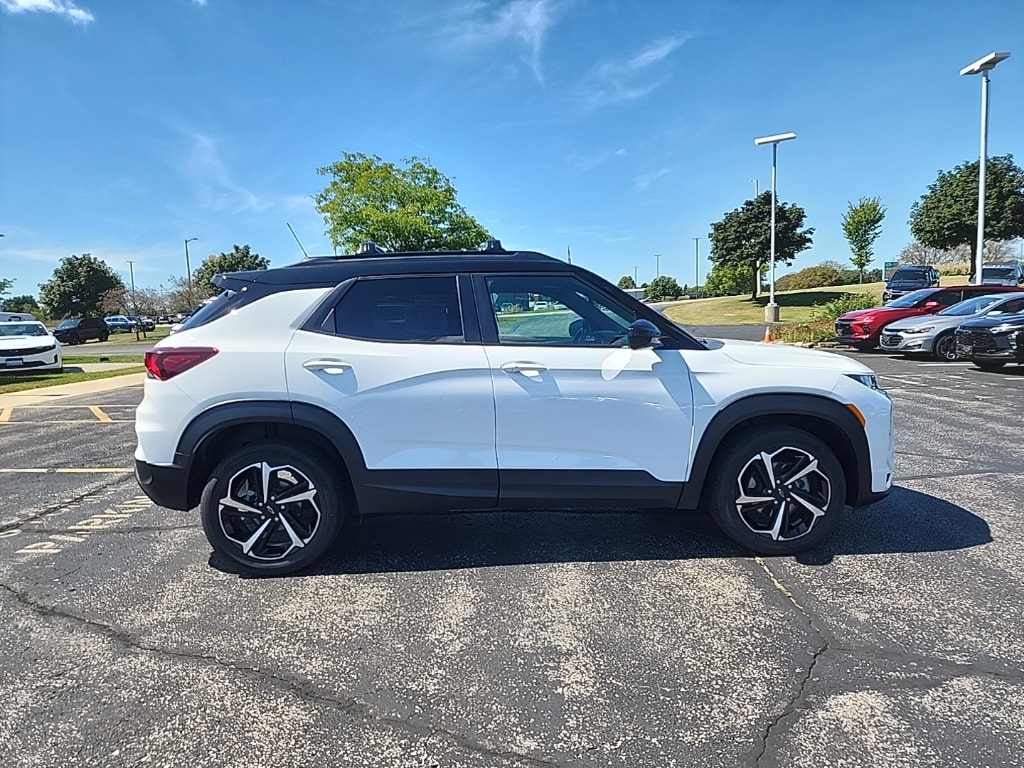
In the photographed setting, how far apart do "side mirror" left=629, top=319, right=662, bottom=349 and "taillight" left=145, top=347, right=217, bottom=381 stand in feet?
7.40

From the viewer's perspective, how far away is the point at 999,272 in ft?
97.5

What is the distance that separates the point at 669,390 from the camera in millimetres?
3477

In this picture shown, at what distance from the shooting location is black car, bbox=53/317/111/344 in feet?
117

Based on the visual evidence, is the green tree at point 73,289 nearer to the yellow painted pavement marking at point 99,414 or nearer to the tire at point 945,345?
the yellow painted pavement marking at point 99,414

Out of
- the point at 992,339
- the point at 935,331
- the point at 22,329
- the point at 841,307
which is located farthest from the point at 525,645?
the point at 841,307

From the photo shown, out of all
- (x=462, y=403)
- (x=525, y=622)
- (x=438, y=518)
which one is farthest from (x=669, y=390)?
(x=438, y=518)

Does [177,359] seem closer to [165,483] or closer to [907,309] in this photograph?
[165,483]

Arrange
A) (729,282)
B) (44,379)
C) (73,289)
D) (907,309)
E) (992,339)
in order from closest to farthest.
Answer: (992,339), (44,379), (907,309), (73,289), (729,282)

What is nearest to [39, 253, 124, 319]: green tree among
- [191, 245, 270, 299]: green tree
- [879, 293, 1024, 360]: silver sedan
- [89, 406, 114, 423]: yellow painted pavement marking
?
[191, 245, 270, 299]: green tree

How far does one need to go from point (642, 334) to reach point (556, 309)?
532mm

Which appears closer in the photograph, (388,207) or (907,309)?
(907,309)

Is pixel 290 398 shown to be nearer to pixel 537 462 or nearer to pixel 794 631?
pixel 537 462

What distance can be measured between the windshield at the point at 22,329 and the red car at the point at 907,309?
2079 centimetres

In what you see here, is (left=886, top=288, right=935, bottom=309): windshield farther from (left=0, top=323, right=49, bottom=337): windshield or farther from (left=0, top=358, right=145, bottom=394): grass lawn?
(left=0, top=323, right=49, bottom=337): windshield
